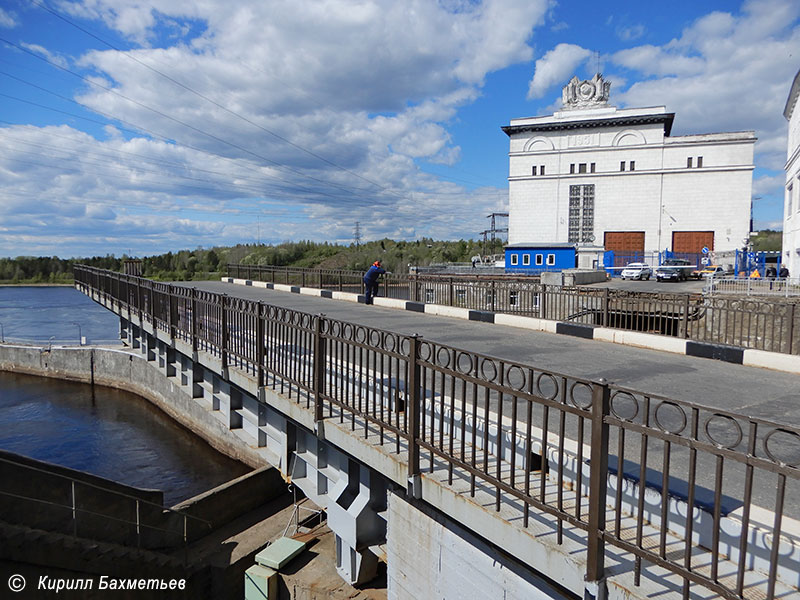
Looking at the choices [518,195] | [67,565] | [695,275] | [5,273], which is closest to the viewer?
[67,565]

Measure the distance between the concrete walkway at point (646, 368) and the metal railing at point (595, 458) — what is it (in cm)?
63

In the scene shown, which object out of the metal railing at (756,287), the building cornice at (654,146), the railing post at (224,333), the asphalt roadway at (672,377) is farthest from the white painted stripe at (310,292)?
the building cornice at (654,146)

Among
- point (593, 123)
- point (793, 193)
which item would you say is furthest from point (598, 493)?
point (593, 123)

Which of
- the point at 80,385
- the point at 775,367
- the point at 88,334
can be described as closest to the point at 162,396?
the point at 80,385

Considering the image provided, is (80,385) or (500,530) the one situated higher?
(500,530)

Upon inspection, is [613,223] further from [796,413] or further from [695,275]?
[796,413]

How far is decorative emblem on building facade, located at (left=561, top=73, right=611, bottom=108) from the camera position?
54.6m

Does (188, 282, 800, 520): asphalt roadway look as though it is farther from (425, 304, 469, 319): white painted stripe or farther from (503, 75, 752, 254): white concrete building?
(503, 75, 752, 254): white concrete building

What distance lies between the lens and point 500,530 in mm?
3406

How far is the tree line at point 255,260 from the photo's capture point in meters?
67.6

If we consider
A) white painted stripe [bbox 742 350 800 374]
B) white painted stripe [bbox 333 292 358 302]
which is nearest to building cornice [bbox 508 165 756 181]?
white painted stripe [bbox 333 292 358 302]

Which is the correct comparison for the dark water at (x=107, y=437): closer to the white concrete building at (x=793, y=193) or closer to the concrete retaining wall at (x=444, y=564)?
the concrete retaining wall at (x=444, y=564)

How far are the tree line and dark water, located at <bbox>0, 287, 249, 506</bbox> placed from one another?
22932 millimetres

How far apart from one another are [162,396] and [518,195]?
137ft
